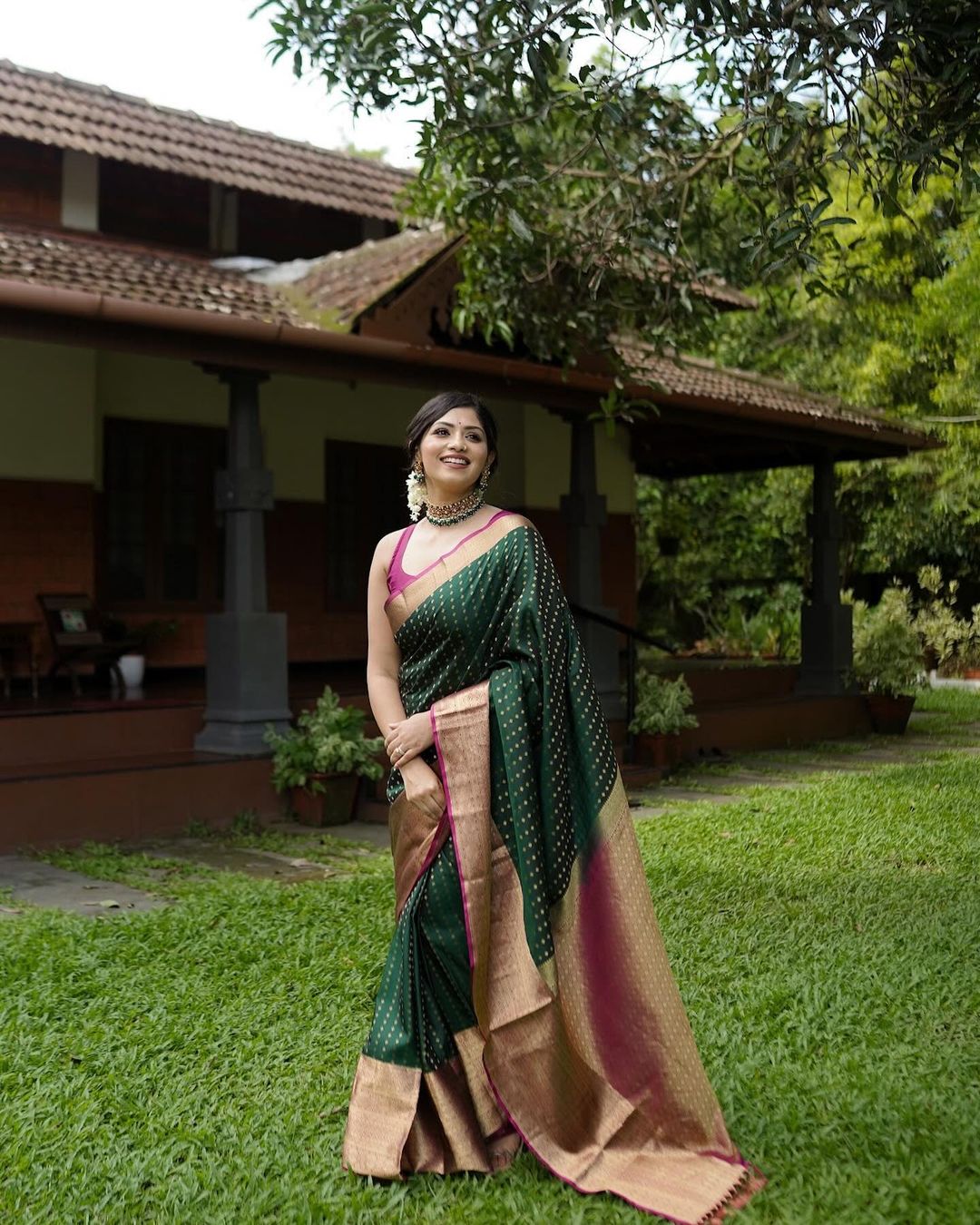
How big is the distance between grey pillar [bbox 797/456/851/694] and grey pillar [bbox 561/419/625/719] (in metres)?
3.54

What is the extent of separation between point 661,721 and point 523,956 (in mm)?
7874

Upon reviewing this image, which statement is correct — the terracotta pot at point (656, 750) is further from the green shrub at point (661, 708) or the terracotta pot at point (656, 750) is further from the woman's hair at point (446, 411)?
the woman's hair at point (446, 411)

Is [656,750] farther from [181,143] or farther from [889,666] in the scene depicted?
[181,143]

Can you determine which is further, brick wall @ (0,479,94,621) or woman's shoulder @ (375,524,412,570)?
brick wall @ (0,479,94,621)

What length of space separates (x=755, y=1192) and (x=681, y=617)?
19.6 m

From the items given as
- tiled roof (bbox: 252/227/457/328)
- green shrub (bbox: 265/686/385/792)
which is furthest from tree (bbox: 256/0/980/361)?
green shrub (bbox: 265/686/385/792)

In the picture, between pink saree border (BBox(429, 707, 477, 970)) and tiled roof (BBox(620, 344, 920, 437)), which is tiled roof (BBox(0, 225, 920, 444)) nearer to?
tiled roof (BBox(620, 344, 920, 437))

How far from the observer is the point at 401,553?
3691 mm

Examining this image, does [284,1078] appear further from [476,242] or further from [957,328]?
[957,328]

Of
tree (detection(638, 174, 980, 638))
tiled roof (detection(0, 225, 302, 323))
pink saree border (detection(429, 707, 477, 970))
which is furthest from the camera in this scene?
tree (detection(638, 174, 980, 638))

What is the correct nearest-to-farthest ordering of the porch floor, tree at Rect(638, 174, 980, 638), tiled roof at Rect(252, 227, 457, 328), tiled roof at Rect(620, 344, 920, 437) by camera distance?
the porch floor, tiled roof at Rect(252, 227, 457, 328), tiled roof at Rect(620, 344, 920, 437), tree at Rect(638, 174, 980, 638)

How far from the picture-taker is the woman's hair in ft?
11.9

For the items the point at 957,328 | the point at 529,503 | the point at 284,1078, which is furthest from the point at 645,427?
the point at 284,1078

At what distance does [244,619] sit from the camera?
9.26m
